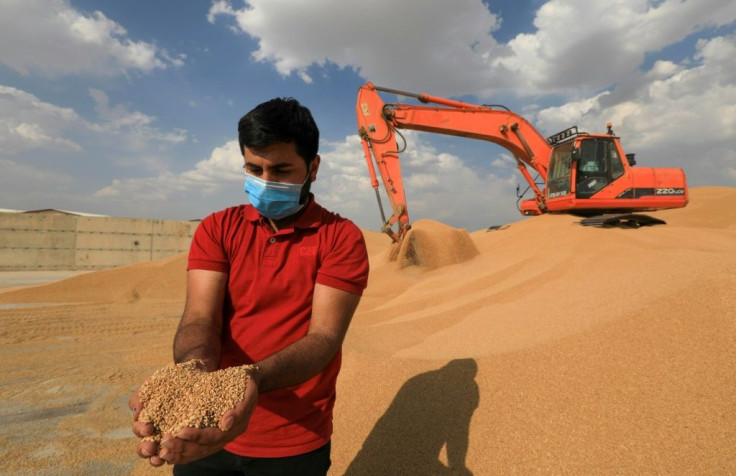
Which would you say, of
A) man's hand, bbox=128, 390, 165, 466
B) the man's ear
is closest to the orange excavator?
the man's ear

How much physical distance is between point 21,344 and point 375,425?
184 inches

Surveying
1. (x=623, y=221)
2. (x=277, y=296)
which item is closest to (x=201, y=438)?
(x=277, y=296)

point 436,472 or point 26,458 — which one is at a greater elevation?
point 436,472

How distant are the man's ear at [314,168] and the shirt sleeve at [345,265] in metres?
0.31

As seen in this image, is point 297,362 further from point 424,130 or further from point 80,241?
point 80,241

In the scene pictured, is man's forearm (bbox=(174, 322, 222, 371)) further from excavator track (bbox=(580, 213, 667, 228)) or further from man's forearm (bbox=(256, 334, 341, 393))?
excavator track (bbox=(580, 213, 667, 228))

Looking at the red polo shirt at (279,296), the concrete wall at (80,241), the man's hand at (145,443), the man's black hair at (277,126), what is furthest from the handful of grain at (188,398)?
the concrete wall at (80,241)

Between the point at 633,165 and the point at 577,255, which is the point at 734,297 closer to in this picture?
the point at 577,255

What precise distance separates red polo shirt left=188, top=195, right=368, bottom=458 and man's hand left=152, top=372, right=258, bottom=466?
0.33 metres

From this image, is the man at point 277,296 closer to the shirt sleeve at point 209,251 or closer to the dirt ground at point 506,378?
the shirt sleeve at point 209,251

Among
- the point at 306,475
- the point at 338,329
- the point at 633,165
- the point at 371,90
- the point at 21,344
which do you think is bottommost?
the point at 21,344

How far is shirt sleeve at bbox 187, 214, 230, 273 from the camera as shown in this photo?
140 centimetres

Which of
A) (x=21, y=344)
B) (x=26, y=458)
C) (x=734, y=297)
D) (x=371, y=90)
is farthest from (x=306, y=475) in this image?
(x=371, y=90)

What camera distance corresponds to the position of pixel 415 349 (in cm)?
360
